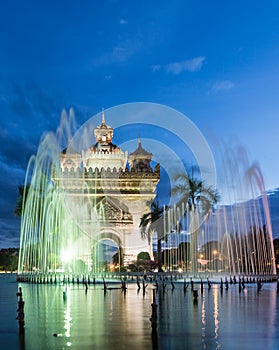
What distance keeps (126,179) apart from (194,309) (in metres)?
42.9

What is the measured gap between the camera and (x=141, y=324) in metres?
17.6

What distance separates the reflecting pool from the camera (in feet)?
46.6

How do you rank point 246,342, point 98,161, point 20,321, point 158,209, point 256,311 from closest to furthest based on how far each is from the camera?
point 246,342
point 20,321
point 256,311
point 158,209
point 98,161

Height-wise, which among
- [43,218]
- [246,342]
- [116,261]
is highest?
[43,218]

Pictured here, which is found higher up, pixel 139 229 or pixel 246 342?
pixel 139 229

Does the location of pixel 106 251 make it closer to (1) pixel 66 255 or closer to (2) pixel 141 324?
(1) pixel 66 255

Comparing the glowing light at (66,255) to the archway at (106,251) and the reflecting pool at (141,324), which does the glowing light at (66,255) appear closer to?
the archway at (106,251)

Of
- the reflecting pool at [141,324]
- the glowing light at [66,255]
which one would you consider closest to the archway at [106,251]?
the glowing light at [66,255]

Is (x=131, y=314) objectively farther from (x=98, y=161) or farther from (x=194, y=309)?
(x=98, y=161)

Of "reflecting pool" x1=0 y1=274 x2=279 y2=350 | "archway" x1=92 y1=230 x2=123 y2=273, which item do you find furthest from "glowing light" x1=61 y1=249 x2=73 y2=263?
"reflecting pool" x1=0 y1=274 x2=279 y2=350

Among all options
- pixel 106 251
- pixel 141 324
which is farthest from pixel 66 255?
pixel 141 324

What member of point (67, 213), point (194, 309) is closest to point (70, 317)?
point (194, 309)

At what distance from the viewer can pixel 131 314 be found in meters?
20.3

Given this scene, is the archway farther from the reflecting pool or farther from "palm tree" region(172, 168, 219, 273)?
the reflecting pool
